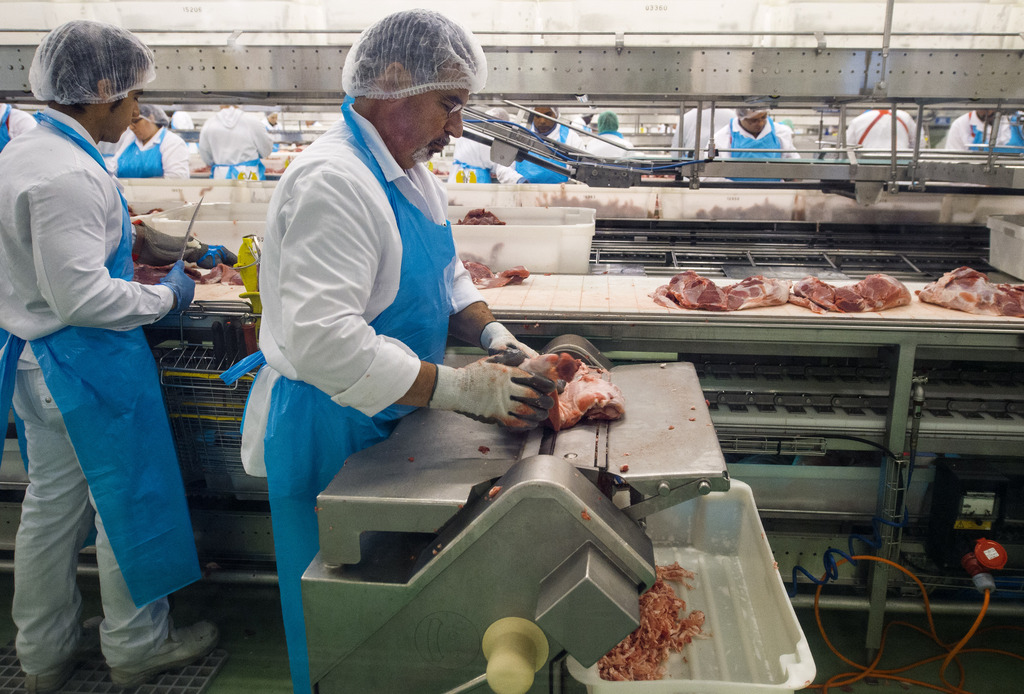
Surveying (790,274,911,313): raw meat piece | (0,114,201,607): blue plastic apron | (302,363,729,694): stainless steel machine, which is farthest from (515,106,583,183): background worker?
(302,363,729,694): stainless steel machine

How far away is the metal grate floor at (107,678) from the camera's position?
2.56 metres

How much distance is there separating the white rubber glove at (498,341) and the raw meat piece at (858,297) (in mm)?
1197

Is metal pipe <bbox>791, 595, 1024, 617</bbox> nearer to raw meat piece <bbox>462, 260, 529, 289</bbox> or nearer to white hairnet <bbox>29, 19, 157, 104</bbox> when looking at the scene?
raw meat piece <bbox>462, 260, 529, 289</bbox>

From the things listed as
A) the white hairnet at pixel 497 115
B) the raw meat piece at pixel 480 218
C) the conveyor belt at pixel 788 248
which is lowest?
the conveyor belt at pixel 788 248

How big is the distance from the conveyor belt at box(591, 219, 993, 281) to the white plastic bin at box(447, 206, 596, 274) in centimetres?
30

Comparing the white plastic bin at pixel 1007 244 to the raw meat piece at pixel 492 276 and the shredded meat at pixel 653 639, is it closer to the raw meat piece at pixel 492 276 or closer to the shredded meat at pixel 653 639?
the raw meat piece at pixel 492 276

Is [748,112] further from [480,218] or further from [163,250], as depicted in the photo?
[163,250]

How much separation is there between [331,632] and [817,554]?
2216mm

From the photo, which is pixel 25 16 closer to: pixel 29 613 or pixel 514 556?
pixel 29 613

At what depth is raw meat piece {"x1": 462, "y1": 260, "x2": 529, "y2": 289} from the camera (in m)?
2.92

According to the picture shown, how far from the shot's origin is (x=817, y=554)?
114 inches

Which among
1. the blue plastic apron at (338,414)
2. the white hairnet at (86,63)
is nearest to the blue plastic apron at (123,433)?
the white hairnet at (86,63)

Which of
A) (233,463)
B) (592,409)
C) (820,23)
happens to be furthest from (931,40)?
(233,463)

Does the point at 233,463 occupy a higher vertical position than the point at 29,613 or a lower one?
higher
